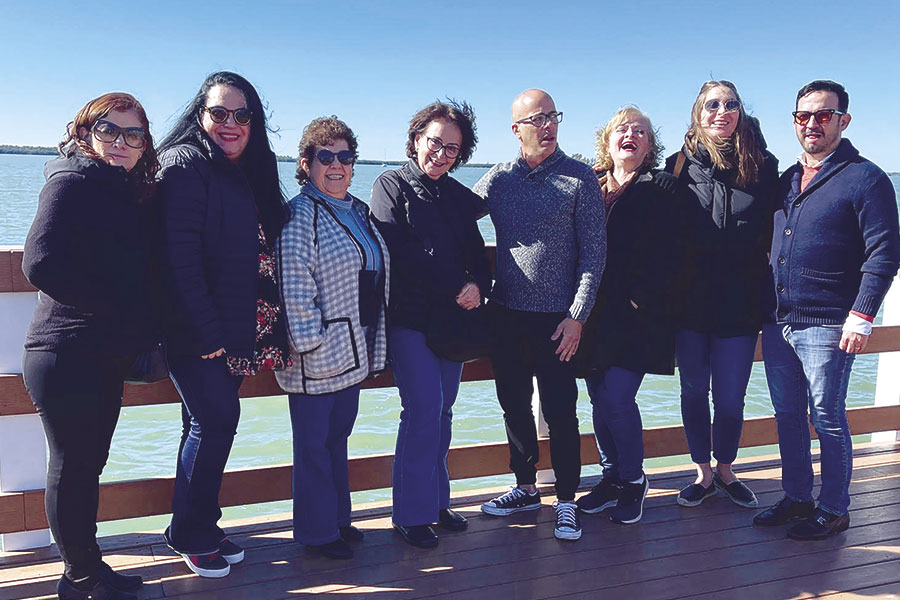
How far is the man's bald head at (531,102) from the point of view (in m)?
2.93

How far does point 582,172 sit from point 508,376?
2.78ft

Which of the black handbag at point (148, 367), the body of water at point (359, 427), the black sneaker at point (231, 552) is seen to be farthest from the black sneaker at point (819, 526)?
the body of water at point (359, 427)

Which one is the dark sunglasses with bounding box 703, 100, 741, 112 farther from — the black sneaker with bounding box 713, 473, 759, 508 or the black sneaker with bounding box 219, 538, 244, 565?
the black sneaker with bounding box 219, 538, 244, 565

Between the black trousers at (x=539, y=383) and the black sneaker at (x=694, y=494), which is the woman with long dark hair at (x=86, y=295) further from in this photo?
the black sneaker at (x=694, y=494)

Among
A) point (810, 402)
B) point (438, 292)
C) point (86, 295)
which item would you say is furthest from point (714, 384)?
point (86, 295)

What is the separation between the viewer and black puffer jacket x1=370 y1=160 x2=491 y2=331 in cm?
281

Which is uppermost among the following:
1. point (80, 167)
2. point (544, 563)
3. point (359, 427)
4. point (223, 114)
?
point (223, 114)

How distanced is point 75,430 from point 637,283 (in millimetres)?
2018

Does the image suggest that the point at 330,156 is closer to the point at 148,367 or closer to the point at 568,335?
the point at 148,367

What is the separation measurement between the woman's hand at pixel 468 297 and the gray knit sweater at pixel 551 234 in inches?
7.2

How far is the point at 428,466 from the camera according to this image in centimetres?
292

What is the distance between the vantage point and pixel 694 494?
331 cm

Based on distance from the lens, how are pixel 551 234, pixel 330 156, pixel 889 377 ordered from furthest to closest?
pixel 889 377 → pixel 551 234 → pixel 330 156

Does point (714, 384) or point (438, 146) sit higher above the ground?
point (438, 146)
